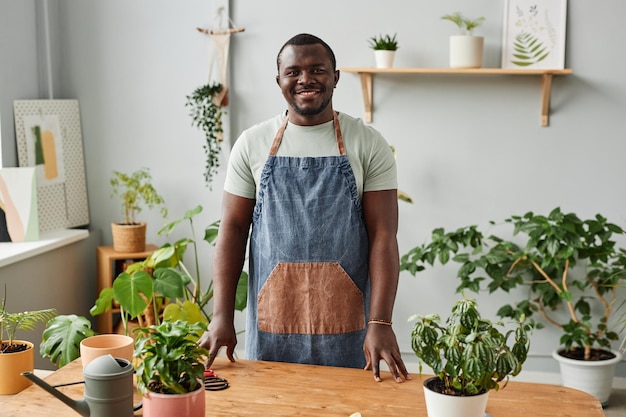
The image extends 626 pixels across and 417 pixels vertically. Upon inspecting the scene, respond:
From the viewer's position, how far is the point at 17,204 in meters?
3.72

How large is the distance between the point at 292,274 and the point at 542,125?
7.04 feet

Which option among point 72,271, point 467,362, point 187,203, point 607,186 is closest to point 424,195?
point 607,186

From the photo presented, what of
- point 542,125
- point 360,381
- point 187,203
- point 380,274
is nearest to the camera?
point 360,381

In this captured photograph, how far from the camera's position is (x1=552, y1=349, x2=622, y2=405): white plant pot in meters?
3.68

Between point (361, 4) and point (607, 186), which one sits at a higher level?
point (361, 4)

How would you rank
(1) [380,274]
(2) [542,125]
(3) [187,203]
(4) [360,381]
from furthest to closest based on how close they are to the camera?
1. (3) [187,203]
2. (2) [542,125]
3. (1) [380,274]
4. (4) [360,381]

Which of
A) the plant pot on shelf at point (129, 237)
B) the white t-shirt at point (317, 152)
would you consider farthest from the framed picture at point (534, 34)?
the plant pot on shelf at point (129, 237)

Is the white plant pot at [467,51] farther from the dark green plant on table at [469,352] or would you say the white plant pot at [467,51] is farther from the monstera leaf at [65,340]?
the dark green plant on table at [469,352]

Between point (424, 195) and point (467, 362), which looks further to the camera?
point (424, 195)

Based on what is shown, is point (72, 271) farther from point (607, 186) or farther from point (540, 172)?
point (607, 186)

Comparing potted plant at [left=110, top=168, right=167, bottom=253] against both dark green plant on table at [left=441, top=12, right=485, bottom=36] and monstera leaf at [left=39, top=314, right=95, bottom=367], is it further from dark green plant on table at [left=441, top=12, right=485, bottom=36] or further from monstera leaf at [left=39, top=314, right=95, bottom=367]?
dark green plant on table at [left=441, top=12, right=485, bottom=36]

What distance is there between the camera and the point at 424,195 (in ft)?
13.2

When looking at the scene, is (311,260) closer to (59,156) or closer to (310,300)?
(310,300)

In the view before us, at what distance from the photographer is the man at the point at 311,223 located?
2.20 m
